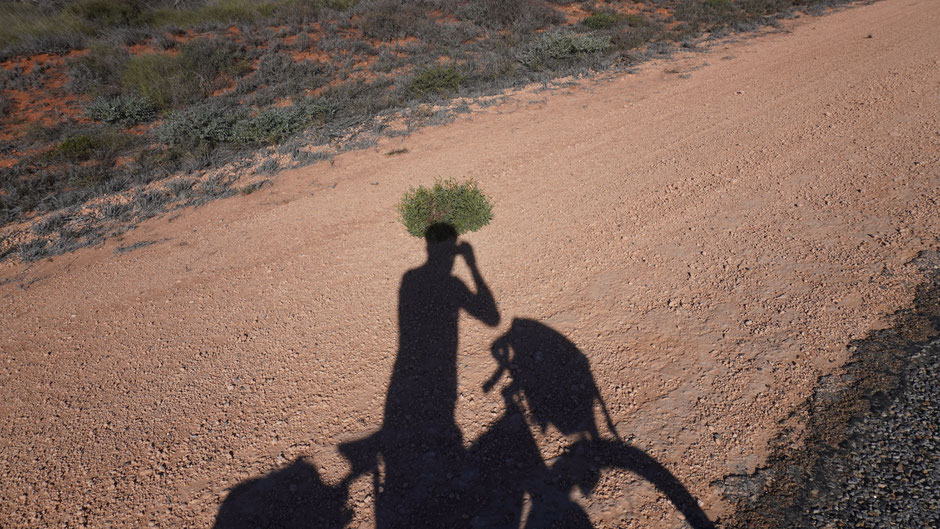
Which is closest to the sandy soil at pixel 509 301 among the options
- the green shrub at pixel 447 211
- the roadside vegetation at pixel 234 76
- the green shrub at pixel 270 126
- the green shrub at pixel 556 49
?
the green shrub at pixel 447 211

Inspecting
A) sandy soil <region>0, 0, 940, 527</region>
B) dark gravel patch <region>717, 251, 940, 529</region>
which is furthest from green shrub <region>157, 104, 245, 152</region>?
dark gravel patch <region>717, 251, 940, 529</region>

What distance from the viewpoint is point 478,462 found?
3340 mm

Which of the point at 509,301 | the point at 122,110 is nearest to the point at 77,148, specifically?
the point at 122,110

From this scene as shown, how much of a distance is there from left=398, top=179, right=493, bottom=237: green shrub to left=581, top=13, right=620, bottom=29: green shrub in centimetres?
1347

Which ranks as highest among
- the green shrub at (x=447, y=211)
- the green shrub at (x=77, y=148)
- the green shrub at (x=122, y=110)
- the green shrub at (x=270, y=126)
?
the green shrub at (x=122, y=110)

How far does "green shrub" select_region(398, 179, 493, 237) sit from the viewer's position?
605 cm

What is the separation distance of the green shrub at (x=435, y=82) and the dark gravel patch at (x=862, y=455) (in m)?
10.2

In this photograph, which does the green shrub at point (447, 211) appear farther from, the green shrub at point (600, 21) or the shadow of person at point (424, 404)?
the green shrub at point (600, 21)

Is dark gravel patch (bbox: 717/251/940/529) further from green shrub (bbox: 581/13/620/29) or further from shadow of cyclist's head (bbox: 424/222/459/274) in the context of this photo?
green shrub (bbox: 581/13/620/29)

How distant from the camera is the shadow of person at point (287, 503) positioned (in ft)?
10.2

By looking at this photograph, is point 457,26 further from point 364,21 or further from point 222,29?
point 222,29

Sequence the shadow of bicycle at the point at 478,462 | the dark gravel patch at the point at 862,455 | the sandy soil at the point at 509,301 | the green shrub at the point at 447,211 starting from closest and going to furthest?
the dark gravel patch at the point at 862,455
the shadow of bicycle at the point at 478,462
the sandy soil at the point at 509,301
the green shrub at the point at 447,211

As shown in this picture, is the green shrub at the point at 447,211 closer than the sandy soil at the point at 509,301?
No

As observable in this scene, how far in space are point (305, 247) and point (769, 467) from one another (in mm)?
5454
